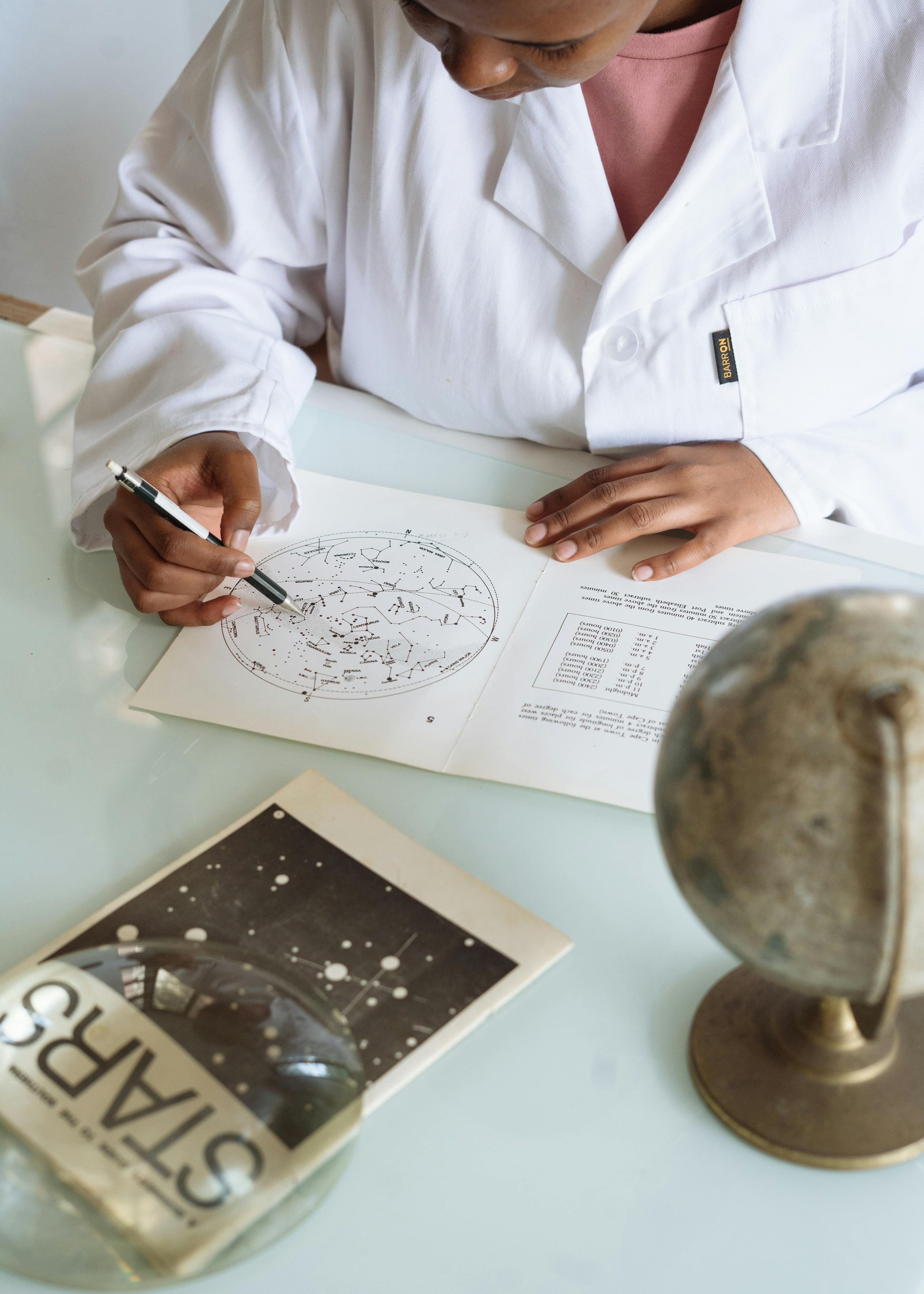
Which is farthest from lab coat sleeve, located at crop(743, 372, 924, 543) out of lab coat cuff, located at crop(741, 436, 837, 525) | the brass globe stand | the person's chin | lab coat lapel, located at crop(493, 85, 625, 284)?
the brass globe stand

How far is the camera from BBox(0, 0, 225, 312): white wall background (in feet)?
5.73

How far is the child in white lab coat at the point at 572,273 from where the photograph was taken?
2.71ft

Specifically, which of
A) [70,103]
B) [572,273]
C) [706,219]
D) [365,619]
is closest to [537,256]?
[572,273]

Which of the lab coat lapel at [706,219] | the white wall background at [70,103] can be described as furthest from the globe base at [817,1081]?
the white wall background at [70,103]

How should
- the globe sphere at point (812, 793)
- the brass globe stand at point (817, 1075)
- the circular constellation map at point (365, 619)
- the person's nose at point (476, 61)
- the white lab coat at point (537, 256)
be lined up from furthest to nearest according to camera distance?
the white lab coat at point (537, 256)
the circular constellation map at point (365, 619)
the person's nose at point (476, 61)
the brass globe stand at point (817, 1075)
the globe sphere at point (812, 793)

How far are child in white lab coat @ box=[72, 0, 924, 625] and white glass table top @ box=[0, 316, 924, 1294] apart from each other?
116mm

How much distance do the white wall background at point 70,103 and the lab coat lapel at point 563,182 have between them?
1249 millimetres

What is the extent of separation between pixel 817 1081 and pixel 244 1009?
261mm

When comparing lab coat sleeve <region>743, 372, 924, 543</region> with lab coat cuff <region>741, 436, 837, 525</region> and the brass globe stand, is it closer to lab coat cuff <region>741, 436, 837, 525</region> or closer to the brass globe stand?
lab coat cuff <region>741, 436, 837, 525</region>

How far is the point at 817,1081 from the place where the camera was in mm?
462

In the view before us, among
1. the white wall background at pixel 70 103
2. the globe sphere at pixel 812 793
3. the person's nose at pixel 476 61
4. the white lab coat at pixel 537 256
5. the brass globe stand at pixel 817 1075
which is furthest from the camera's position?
the white wall background at pixel 70 103

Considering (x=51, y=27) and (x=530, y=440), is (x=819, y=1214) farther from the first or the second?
(x=51, y=27)

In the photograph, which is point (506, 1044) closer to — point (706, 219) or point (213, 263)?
point (706, 219)

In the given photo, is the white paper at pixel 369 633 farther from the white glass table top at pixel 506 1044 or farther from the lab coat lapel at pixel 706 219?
the lab coat lapel at pixel 706 219
